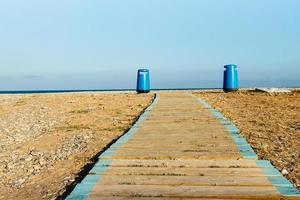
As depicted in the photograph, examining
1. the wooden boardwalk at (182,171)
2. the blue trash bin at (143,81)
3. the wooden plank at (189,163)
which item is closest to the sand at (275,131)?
the wooden boardwalk at (182,171)

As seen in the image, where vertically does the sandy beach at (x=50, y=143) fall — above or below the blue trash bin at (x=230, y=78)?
below

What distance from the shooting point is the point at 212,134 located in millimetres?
Result: 8133

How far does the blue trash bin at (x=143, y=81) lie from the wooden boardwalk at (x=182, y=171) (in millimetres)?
14781

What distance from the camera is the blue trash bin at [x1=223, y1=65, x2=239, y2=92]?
21.7 metres

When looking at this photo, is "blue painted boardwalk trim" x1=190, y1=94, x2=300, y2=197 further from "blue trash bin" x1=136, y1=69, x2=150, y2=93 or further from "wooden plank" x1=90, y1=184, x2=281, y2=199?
"blue trash bin" x1=136, y1=69, x2=150, y2=93

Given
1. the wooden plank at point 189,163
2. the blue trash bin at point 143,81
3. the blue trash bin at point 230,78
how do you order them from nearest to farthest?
the wooden plank at point 189,163 < the blue trash bin at point 230,78 < the blue trash bin at point 143,81

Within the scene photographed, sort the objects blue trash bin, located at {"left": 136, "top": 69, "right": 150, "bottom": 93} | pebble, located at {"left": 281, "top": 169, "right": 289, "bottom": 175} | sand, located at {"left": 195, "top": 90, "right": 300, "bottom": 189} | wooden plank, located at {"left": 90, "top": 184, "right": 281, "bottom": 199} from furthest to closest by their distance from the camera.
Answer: blue trash bin, located at {"left": 136, "top": 69, "right": 150, "bottom": 93} < sand, located at {"left": 195, "top": 90, "right": 300, "bottom": 189} < pebble, located at {"left": 281, "top": 169, "right": 289, "bottom": 175} < wooden plank, located at {"left": 90, "top": 184, "right": 281, "bottom": 199}

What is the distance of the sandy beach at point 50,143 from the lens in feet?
20.6

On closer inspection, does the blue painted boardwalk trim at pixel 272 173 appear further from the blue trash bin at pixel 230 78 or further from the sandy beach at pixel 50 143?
the blue trash bin at pixel 230 78

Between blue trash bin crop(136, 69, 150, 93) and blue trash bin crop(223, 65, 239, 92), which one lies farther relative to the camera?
blue trash bin crop(136, 69, 150, 93)

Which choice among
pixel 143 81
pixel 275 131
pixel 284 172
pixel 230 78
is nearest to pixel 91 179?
pixel 284 172

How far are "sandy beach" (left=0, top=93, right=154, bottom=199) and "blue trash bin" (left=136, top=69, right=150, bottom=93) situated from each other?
5.88 meters

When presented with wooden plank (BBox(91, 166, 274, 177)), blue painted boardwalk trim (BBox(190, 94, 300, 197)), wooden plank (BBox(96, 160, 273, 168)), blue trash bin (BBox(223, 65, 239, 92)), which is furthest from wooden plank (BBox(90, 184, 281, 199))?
blue trash bin (BBox(223, 65, 239, 92))

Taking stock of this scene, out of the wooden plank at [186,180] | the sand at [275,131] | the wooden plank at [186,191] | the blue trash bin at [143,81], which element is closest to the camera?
the wooden plank at [186,191]
